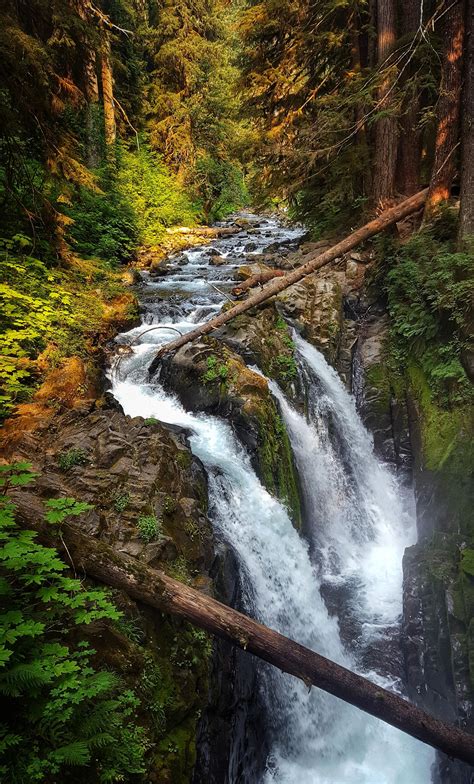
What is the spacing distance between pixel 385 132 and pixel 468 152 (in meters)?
3.71

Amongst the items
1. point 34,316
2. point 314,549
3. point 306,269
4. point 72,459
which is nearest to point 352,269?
point 306,269

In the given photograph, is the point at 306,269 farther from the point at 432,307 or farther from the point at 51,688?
the point at 51,688

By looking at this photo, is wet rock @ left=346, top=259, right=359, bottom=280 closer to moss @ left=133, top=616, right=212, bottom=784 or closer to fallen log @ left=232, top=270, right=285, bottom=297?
fallen log @ left=232, top=270, right=285, bottom=297

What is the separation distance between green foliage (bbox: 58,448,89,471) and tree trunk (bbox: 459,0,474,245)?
713 cm

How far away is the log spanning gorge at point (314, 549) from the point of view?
4.84m

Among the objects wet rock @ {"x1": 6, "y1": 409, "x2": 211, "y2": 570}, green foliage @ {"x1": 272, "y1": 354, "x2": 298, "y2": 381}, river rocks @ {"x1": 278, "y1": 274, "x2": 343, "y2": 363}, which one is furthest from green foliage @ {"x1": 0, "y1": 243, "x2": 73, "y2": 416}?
river rocks @ {"x1": 278, "y1": 274, "x2": 343, "y2": 363}

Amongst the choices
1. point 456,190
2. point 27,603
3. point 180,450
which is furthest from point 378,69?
point 27,603

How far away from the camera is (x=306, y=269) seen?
9422mm

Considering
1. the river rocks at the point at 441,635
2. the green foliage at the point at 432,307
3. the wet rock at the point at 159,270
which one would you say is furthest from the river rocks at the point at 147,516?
the wet rock at the point at 159,270

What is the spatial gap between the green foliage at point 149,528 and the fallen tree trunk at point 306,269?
14.4 feet

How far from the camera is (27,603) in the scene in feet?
8.67

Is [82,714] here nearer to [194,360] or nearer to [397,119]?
[194,360]

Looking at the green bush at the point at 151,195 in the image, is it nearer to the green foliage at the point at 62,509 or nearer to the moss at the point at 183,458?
the moss at the point at 183,458

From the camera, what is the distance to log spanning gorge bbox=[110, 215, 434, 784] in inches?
190
